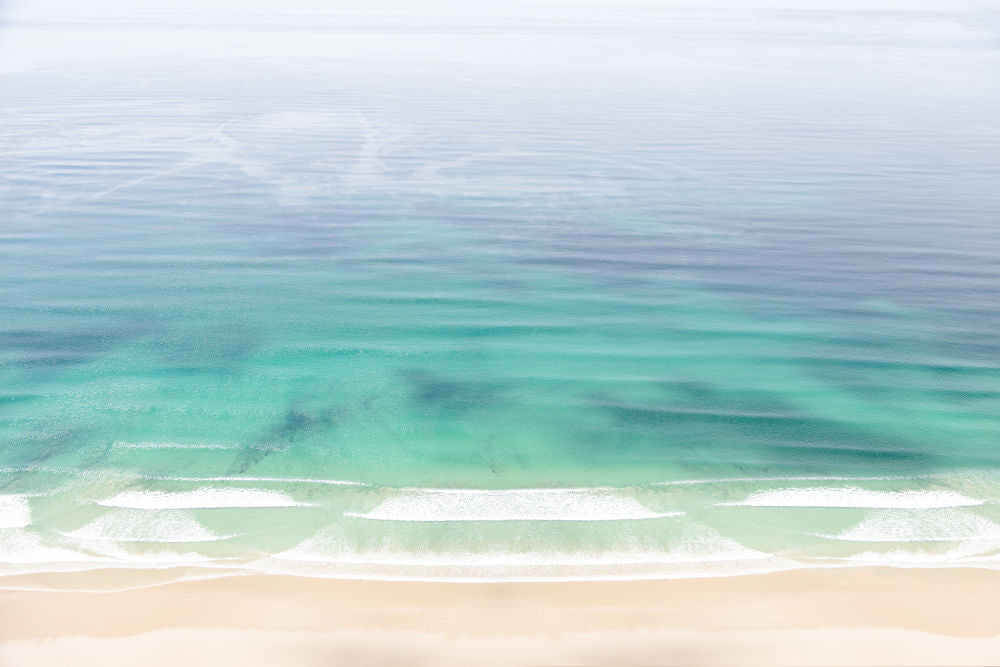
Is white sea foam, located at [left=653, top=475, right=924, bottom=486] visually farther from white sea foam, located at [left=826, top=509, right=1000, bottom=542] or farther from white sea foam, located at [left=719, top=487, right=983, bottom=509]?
white sea foam, located at [left=826, top=509, right=1000, bottom=542]

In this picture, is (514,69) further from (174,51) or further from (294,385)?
(294,385)

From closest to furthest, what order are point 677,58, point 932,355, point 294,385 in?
point 294,385, point 932,355, point 677,58

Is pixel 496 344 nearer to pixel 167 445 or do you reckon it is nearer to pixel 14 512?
pixel 167 445

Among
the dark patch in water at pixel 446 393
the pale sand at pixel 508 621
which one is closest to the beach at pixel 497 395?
the pale sand at pixel 508 621

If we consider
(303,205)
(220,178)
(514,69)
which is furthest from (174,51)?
(303,205)

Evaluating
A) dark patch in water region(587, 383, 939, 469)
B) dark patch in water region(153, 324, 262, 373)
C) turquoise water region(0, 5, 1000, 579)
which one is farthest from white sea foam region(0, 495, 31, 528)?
dark patch in water region(587, 383, 939, 469)

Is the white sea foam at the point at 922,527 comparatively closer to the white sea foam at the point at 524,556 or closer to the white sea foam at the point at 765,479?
the white sea foam at the point at 765,479
